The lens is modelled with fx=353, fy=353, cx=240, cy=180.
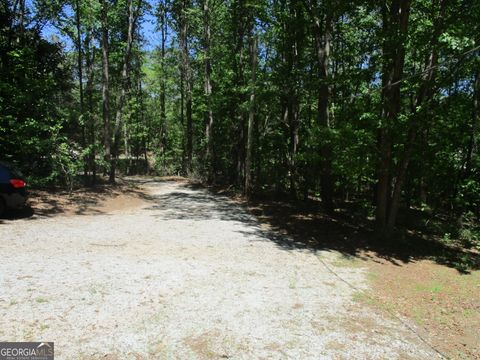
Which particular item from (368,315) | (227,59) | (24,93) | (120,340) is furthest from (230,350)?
(227,59)

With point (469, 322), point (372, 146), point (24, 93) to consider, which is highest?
point (24, 93)

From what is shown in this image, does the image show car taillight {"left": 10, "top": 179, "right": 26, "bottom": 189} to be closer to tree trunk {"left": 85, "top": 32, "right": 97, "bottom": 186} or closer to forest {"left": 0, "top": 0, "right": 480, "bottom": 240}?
forest {"left": 0, "top": 0, "right": 480, "bottom": 240}

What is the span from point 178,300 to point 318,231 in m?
7.03

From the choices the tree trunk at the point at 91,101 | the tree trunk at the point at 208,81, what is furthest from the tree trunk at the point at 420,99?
the tree trunk at the point at 91,101

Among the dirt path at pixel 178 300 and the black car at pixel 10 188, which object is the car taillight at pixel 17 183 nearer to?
the black car at pixel 10 188

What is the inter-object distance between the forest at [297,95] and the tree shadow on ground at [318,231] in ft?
2.76

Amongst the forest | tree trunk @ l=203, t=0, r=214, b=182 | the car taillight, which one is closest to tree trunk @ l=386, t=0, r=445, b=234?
the forest

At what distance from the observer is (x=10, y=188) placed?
9312 mm

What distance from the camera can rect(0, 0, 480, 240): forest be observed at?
32.7ft

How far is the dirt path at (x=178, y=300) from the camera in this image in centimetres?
427

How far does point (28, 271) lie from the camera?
607cm

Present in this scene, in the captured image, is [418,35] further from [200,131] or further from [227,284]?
[200,131]

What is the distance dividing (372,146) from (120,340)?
27.5 ft

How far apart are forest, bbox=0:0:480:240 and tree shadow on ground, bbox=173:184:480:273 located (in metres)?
0.84
